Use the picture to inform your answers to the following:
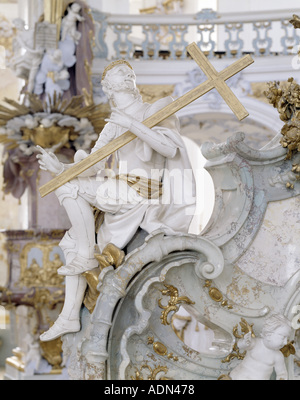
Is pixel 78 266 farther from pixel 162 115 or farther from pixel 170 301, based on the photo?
pixel 162 115

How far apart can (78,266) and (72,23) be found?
463 cm

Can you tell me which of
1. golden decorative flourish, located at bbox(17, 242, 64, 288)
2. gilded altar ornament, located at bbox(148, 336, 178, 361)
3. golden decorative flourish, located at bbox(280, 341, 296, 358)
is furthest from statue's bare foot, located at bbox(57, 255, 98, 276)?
golden decorative flourish, located at bbox(17, 242, 64, 288)

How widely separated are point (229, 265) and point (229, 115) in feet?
19.7

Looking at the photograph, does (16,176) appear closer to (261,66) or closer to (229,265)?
(261,66)

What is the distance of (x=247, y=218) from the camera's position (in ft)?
14.6

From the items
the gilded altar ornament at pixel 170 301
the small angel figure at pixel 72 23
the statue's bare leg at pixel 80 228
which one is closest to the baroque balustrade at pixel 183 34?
the small angel figure at pixel 72 23

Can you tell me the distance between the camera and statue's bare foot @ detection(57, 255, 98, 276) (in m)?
4.41

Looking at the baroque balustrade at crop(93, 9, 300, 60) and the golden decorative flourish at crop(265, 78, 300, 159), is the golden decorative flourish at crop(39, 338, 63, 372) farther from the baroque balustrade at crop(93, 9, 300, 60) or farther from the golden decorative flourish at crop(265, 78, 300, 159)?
the golden decorative flourish at crop(265, 78, 300, 159)

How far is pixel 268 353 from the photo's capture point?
13.5 feet

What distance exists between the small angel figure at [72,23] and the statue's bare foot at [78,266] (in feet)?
14.8

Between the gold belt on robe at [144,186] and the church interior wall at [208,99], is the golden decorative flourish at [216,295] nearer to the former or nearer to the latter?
the gold belt on robe at [144,186]
